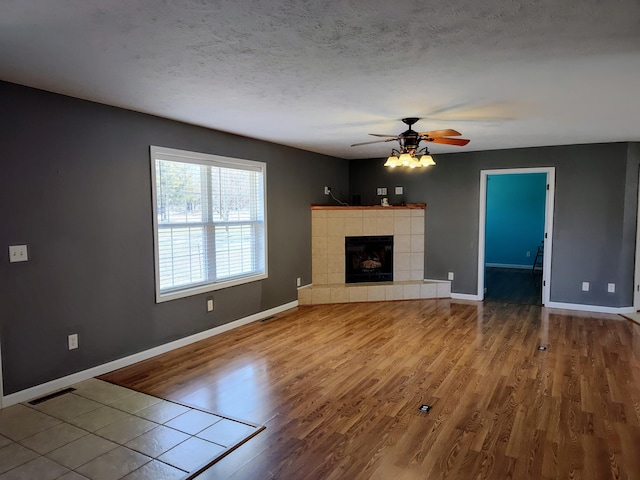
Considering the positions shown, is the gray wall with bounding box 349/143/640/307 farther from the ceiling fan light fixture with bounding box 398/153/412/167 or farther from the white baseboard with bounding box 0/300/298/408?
the white baseboard with bounding box 0/300/298/408

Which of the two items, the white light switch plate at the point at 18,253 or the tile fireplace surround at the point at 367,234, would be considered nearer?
the white light switch plate at the point at 18,253

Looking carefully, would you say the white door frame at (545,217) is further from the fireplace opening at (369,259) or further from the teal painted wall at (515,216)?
the teal painted wall at (515,216)

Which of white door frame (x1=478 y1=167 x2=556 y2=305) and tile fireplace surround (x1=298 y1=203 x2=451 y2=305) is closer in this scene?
white door frame (x1=478 y1=167 x2=556 y2=305)

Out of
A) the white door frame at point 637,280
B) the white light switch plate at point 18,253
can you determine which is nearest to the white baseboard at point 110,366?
the white light switch plate at point 18,253

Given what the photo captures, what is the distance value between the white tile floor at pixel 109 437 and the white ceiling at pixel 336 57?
2.28 meters

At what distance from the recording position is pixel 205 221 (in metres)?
4.52

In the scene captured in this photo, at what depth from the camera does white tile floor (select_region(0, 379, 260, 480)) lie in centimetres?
224

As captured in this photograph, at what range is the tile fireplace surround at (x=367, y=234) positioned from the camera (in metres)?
6.28

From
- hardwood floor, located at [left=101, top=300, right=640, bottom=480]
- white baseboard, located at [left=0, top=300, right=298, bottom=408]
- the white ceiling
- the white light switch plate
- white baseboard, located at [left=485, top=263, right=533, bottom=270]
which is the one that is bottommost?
hardwood floor, located at [left=101, top=300, right=640, bottom=480]

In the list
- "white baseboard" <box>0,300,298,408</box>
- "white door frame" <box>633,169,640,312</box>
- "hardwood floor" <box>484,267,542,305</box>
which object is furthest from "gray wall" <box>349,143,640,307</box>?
"white baseboard" <box>0,300,298,408</box>

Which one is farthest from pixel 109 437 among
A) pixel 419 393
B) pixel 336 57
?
pixel 336 57

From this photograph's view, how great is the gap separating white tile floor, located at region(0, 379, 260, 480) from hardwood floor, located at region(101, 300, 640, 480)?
159 mm

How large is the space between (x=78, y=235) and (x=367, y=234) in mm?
4228

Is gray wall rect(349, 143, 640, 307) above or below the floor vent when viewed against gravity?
above
